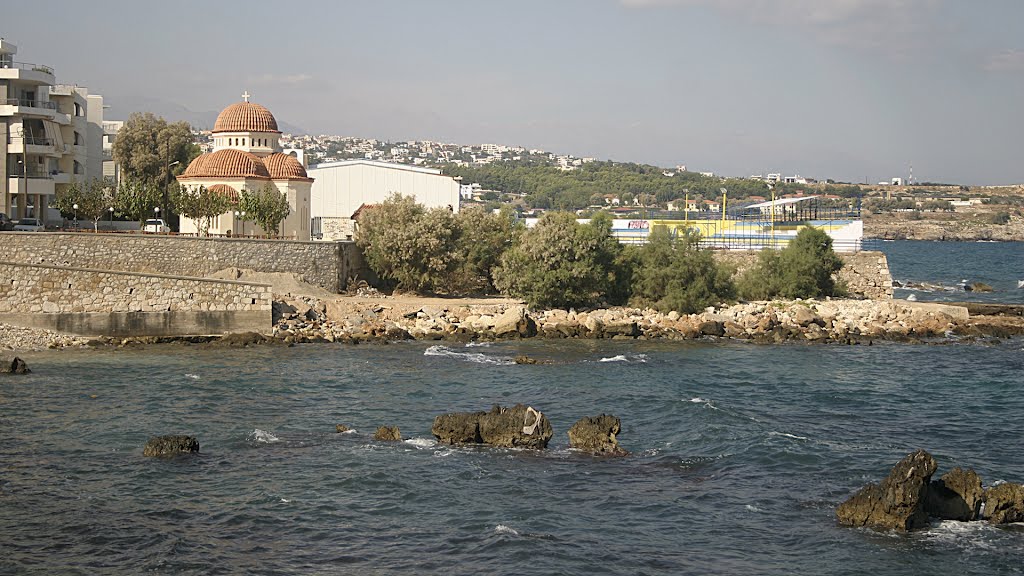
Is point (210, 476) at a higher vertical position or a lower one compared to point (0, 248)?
lower

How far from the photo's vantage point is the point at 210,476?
20938 millimetres

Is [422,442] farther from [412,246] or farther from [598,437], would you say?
[412,246]

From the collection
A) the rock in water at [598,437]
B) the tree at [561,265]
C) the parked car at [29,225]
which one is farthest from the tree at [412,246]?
the rock in water at [598,437]

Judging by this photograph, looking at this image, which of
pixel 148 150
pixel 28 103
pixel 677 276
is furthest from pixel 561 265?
pixel 148 150

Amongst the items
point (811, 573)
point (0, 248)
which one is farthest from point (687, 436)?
point (0, 248)

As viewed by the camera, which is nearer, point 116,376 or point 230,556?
point 230,556

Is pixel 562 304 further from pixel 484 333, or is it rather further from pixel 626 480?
pixel 626 480

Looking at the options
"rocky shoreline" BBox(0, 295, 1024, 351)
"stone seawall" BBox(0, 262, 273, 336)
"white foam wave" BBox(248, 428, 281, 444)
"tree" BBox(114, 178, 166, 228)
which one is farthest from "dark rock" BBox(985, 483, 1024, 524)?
"tree" BBox(114, 178, 166, 228)

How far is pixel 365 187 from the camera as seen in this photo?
64.8 metres

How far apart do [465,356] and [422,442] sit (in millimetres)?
12976

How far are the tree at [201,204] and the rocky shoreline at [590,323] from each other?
26.0 feet

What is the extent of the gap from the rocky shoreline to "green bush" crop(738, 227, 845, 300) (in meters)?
2.82

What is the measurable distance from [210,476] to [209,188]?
101 ft

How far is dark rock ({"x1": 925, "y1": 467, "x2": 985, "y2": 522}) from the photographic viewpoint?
18.6m
